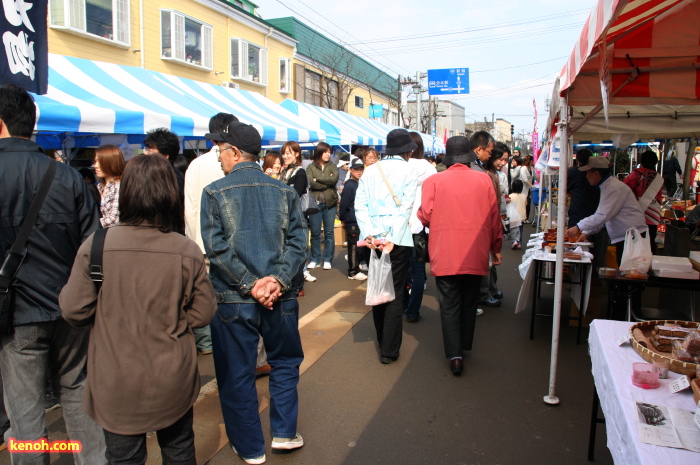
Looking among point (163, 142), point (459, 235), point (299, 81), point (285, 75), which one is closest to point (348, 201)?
point (163, 142)

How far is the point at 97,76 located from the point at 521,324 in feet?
20.7

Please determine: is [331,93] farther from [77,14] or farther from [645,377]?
[645,377]

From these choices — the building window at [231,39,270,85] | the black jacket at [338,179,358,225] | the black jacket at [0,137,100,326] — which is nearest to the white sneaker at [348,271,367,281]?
the black jacket at [338,179,358,225]

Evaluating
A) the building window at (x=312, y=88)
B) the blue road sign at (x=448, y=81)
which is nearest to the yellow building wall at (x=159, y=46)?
the building window at (x=312, y=88)

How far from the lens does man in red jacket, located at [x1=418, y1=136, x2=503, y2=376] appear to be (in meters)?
4.12

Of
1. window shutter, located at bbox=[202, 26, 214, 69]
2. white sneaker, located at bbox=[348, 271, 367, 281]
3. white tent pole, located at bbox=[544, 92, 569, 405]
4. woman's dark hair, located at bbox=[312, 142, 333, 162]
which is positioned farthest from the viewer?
window shutter, located at bbox=[202, 26, 214, 69]

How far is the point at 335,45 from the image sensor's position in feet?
88.6

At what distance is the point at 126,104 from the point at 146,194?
4.80 metres

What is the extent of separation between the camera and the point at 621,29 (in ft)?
10.9

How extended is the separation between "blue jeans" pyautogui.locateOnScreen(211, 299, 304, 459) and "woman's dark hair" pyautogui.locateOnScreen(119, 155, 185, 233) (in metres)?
0.77

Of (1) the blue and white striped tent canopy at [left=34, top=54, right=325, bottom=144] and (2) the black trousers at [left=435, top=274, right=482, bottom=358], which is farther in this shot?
(1) the blue and white striped tent canopy at [left=34, top=54, right=325, bottom=144]

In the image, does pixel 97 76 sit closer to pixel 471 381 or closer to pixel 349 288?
pixel 349 288

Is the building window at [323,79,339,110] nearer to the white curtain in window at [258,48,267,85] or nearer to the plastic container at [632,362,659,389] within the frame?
the white curtain in window at [258,48,267,85]

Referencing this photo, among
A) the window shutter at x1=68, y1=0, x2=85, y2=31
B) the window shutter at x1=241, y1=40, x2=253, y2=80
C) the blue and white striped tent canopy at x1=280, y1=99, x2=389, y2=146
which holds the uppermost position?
the window shutter at x1=241, y1=40, x2=253, y2=80
